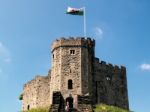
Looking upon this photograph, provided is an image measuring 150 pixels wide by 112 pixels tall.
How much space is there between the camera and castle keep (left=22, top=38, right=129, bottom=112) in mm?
43250

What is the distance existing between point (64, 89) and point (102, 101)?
5.06 meters

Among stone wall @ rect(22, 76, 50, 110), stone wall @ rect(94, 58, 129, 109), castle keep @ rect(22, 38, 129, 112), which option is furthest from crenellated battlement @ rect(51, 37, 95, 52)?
stone wall @ rect(22, 76, 50, 110)

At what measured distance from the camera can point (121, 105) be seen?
47.4m

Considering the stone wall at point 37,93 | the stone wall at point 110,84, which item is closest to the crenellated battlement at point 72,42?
the stone wall at point 110,84

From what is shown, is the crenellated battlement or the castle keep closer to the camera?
the castle keep

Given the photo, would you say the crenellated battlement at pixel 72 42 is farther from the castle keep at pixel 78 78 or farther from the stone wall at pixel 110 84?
the stone wall at pixel 110 84

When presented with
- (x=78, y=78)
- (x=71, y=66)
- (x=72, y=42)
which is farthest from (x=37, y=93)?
(x=72, y=42)

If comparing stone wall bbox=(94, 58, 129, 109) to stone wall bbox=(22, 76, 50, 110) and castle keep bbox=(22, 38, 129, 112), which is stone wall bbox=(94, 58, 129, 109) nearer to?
castle keep bbox=(22, 38, 129, 112)

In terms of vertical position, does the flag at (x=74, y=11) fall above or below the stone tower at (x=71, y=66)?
above

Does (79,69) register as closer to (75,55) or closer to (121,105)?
(75,55)

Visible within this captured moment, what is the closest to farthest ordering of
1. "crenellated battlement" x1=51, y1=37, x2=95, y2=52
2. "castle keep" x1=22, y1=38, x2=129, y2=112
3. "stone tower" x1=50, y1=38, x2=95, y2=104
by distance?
"stone tower" x1=50, y1=38, x2=95, y2=104
"castle keep" x1=22, y1=38, x2=129, y2=112
"crenellated battlement" x1=51, y1=37, x2=95, y2=52

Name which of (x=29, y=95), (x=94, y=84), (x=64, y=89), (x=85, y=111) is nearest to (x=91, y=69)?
(x=94, y=84)

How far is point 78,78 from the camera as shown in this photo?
43250 millimetres

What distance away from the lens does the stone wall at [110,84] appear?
45.7m
